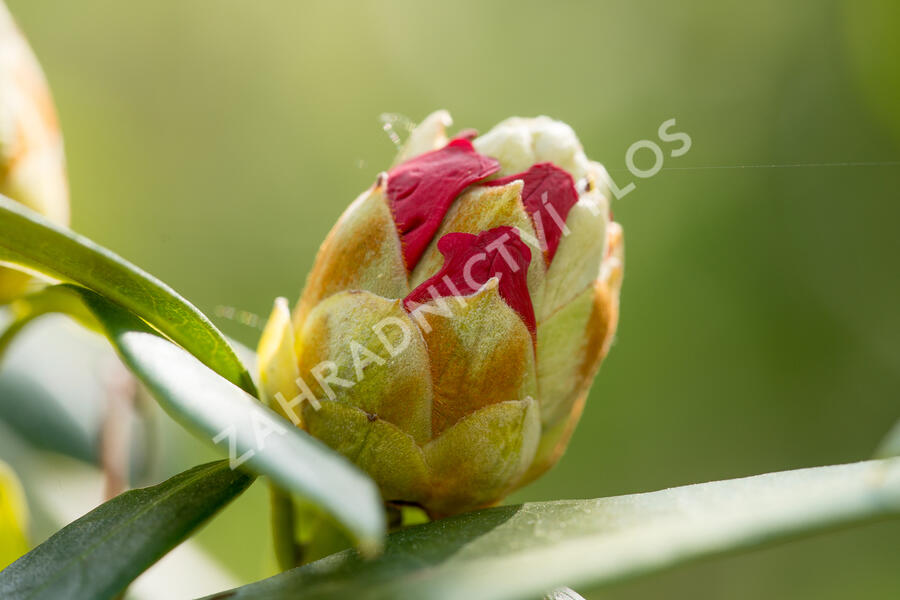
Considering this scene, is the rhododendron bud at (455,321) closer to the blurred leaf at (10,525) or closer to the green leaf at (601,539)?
the green leaf at (601,539)

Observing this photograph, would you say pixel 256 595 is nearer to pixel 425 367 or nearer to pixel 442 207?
pixel 425 367

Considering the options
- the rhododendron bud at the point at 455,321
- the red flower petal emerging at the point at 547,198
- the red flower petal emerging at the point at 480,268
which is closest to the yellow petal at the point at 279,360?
the rhododendron bud at the point at 455,321

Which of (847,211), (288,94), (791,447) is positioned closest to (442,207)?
(791,447)

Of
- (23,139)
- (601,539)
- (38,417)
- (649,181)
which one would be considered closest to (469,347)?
(601,539)

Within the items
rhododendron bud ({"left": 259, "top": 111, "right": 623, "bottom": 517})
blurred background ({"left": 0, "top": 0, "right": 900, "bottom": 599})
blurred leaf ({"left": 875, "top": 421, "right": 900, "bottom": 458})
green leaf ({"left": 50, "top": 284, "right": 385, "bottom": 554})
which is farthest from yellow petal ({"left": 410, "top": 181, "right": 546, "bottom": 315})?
blurred background ({"left": 0, "top": 0, "right": 900, "bottom": 599})

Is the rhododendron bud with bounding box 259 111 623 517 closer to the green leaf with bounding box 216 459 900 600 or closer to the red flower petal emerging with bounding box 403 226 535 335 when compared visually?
the red flower petal emerging with bounding box 403 226 535 335
